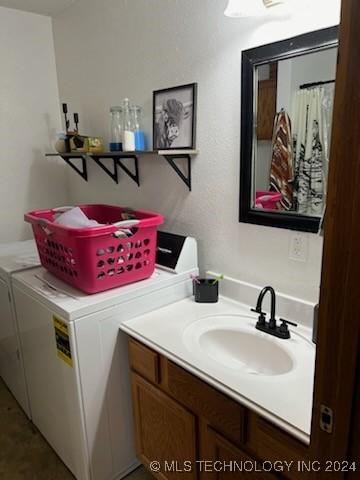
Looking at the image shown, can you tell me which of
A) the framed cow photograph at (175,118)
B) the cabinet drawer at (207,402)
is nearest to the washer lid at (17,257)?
the framed cow photograph at (175,118)

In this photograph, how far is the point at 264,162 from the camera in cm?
149

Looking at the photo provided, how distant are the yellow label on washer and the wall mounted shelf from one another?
87 centimetres

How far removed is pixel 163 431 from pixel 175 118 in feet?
4.81

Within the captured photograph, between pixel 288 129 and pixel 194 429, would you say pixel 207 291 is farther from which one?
pixel 288 129

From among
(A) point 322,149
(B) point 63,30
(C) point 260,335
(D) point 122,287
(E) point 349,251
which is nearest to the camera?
(E) point 349,251

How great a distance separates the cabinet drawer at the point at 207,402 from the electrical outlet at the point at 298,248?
638 mm

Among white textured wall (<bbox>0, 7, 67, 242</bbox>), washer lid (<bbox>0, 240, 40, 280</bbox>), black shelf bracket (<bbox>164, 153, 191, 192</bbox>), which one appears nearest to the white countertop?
black shelf bracket (<bbox>164, 153, 191, 192</bbox>)

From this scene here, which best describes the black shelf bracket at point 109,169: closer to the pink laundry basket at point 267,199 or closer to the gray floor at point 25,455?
the pink laundry basket at point 267,199

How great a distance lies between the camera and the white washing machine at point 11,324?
75.4 inches

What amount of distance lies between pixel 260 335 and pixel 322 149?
0.76 m

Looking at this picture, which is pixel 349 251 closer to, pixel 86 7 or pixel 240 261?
pixel 240 261

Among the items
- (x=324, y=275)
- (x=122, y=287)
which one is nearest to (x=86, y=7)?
(x=122, y=287)

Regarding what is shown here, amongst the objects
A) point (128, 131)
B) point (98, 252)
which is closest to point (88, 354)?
point (98, 252)

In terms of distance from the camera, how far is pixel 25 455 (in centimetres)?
188
